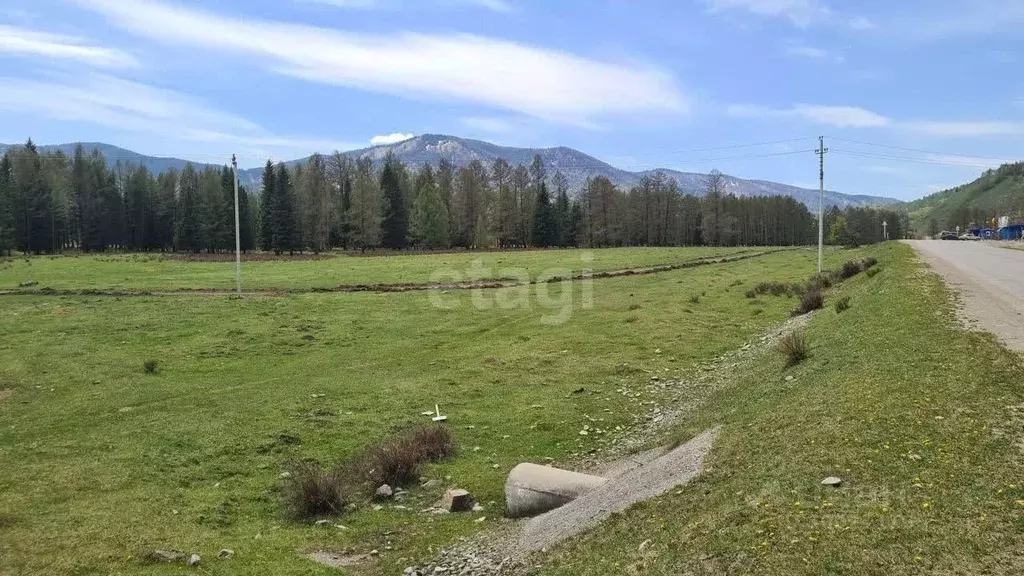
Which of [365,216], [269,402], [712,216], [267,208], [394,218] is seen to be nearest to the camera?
[269,402]

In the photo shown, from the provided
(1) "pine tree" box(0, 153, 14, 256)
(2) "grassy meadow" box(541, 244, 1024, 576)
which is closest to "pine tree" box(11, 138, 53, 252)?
(1) "pine tree" box(0, 153, 14, 256)

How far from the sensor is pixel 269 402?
18359mm

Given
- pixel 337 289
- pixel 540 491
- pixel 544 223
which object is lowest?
pixel 540 491

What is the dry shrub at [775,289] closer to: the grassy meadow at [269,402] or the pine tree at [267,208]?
the grassy meadow at [269,402]

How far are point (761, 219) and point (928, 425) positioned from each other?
163 m

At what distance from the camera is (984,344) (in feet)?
43.1

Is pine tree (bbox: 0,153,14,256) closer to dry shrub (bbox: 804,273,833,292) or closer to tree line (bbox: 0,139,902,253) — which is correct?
tree line (bbox: 0,139,902,253)

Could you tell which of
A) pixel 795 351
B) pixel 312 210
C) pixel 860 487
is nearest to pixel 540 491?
pixel 860 487

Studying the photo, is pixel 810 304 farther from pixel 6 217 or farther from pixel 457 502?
pixel 6 217

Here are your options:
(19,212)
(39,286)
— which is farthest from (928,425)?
(19,212)

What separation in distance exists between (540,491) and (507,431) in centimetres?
522

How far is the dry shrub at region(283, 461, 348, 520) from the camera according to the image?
1129 cm

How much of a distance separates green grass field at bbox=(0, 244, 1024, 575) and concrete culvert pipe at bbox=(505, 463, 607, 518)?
0.54m

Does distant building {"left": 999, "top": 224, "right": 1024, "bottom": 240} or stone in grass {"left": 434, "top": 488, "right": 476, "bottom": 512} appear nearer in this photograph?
stone in grass {"left": 434, "top": 488, "right": 476, "bottom": 512}
